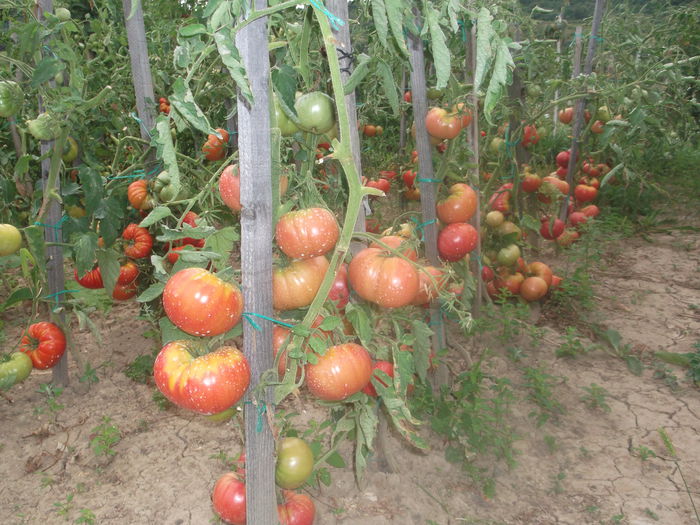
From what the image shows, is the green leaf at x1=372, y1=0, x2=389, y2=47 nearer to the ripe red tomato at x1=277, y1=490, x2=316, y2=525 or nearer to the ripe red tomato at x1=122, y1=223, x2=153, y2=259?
the ripe red tomato at x1=277, y1=490, x2=316, y2=525

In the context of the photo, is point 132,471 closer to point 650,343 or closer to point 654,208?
point 650,343

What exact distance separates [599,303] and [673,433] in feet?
3.61

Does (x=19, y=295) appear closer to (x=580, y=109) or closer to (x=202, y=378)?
(x=202, y=378)

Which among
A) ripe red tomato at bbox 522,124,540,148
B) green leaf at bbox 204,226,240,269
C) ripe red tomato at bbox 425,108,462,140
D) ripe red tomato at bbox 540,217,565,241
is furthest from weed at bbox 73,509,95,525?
ripe red tomato at bbox 540,217,565,241

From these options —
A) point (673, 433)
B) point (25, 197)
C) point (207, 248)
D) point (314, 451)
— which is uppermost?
point (207, 248)

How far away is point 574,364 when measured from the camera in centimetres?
249

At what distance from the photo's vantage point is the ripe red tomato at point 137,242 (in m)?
2.28

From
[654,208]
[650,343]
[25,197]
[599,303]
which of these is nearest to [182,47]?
[25,197]

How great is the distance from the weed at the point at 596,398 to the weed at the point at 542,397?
0.13 meters

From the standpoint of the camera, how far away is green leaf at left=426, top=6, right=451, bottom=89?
722mm

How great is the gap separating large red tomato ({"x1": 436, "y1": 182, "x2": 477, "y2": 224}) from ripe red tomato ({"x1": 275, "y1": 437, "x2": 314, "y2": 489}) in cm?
109

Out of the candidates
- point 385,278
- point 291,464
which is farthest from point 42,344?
point 385,278

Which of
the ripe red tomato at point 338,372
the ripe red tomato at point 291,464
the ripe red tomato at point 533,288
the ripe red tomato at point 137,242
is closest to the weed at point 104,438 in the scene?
the ripe red tomato at point 137,242

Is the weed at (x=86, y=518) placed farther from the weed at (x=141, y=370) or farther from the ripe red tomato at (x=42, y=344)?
the weed at (x=141, y=370)
